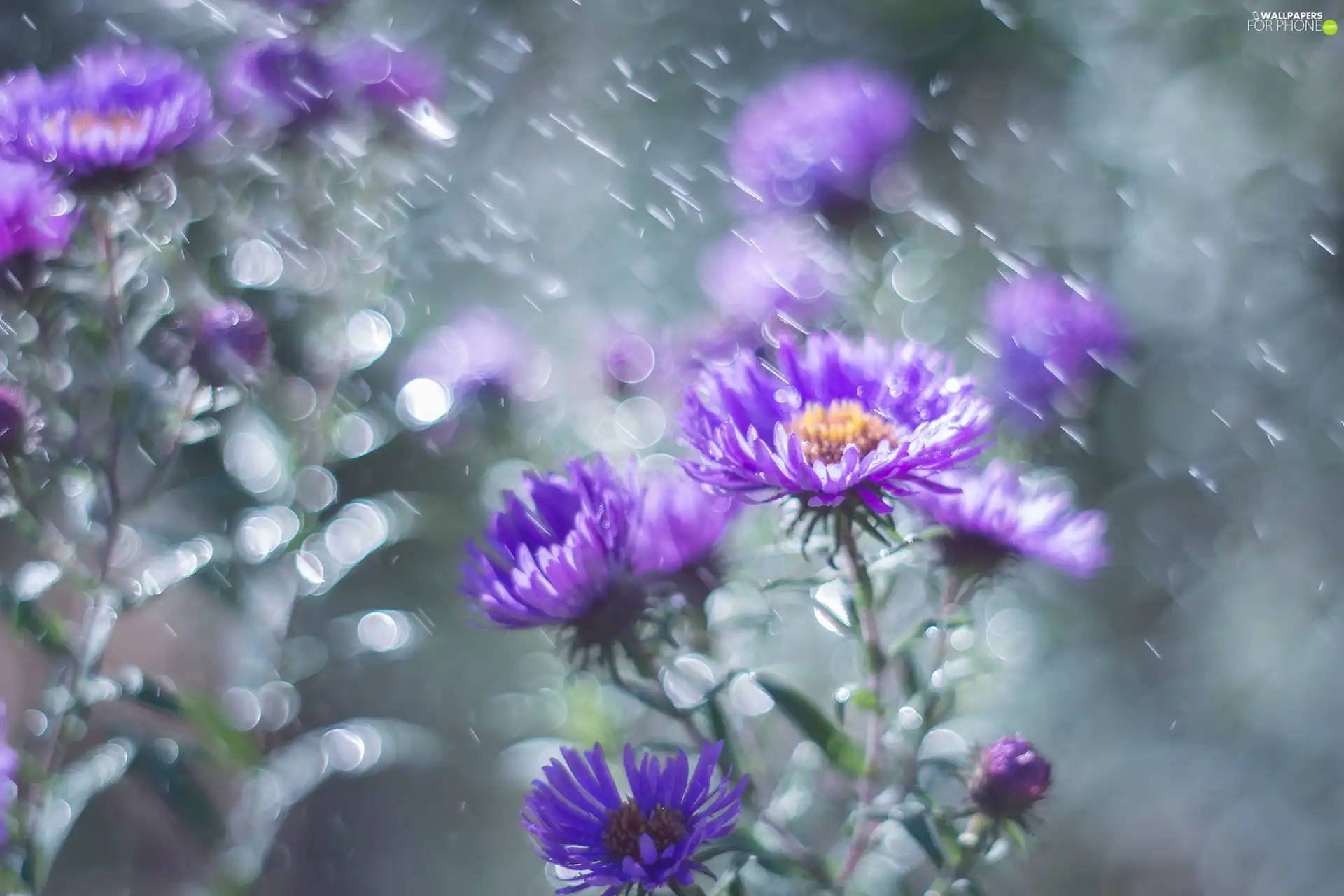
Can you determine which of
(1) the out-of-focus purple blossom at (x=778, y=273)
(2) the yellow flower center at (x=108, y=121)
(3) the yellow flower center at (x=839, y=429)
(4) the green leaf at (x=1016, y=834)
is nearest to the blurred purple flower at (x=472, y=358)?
(1) the out-of-focus purple blossom at (x=778, y=273)

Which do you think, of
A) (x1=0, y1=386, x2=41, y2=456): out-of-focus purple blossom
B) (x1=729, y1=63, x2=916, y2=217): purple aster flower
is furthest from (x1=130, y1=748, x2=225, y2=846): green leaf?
(x1=729, y1=63, x2=916, y2=217): purple aster flower

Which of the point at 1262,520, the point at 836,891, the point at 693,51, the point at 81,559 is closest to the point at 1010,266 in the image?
the point at 1262,520

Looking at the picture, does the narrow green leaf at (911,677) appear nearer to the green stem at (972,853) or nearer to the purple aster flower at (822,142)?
the green stem at (972,853)

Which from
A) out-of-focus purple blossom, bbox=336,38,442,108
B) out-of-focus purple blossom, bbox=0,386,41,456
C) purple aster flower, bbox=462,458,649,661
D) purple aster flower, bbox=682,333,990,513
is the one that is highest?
purple aster flower, bbox=682,333,990,513

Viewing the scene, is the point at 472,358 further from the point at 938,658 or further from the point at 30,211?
the point at 938,658

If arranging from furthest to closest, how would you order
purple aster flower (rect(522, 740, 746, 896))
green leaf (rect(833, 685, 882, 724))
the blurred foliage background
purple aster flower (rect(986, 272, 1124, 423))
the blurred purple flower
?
the blurred foliage background, the blurred purple flower, purple aster flower (rect(986, 272, 1124, 423)), green leaf (rect(833, 685, 882, 724)), purple aster flower (rect(522, 740, 746, 896))

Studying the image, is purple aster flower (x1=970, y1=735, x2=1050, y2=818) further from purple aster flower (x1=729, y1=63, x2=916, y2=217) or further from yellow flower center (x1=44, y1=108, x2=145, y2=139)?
yellow flower center (x1=44, y1=108, x2=145, y2=139)
